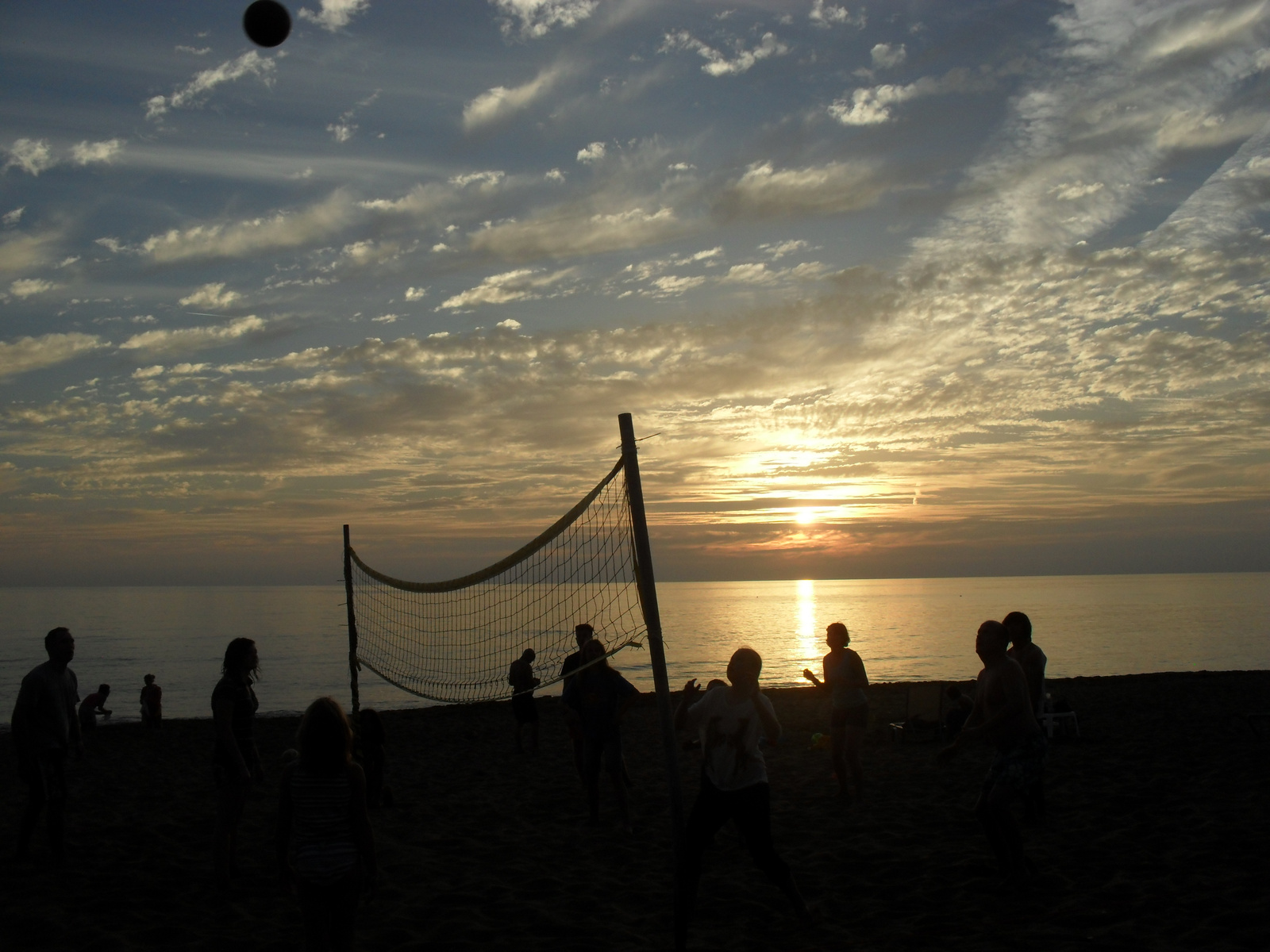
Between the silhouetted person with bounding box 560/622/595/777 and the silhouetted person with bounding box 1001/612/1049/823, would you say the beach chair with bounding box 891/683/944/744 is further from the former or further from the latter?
the silhouetted person with bounding box 1001/612/1049/823

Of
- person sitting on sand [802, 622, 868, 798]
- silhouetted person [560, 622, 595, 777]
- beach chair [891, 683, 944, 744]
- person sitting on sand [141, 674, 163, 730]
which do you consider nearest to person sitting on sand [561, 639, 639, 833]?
silhouetted person [560, 622, 595, 777]

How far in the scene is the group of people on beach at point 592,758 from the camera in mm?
3232

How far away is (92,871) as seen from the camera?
6.20 metres

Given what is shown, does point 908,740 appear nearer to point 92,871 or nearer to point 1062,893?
point 1062,893

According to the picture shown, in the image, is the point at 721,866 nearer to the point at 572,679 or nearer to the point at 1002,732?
the point at 572,679

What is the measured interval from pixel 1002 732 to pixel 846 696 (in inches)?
99.1

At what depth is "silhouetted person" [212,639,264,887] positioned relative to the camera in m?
5.26

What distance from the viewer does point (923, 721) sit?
12.3 metres

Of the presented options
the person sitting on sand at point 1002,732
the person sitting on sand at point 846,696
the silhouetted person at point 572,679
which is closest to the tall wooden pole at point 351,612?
the silhouetted person at point 572,679

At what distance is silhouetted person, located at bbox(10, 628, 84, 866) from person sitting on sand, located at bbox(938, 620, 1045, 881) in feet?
18.6

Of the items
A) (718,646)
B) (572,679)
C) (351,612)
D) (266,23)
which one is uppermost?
(266,23)

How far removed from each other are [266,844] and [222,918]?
181 centimetres

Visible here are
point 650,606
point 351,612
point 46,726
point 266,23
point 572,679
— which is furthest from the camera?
point 351,612

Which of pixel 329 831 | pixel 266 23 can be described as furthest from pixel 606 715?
pixel 266 23
